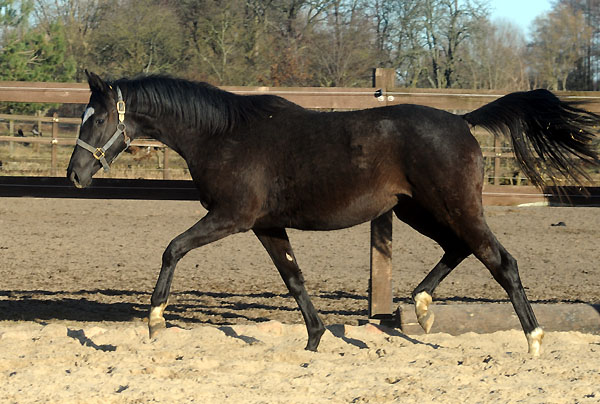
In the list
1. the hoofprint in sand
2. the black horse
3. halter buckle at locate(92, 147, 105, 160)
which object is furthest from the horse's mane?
the hoofprint in sand

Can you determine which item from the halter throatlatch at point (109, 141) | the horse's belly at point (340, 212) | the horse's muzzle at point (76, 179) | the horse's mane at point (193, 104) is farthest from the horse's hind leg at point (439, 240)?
the horse's muzzle at point (76, 179)

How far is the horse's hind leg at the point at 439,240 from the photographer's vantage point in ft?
16.8

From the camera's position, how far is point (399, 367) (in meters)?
4.28

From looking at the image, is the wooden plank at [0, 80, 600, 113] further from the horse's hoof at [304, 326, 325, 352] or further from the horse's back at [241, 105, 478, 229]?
the horse's hoof at [304, 326, 325, 352]

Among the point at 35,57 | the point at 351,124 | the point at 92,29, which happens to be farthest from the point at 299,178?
the point at 92,29

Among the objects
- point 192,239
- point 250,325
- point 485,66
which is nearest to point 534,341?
point 250,325

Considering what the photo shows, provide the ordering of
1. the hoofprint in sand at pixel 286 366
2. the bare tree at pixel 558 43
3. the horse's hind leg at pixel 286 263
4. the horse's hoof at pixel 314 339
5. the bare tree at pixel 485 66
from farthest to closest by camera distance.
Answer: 1. the bare tree at pixel 558 43
2. the bare tree at pixel 485 66
3. the horse's hind leg at pixel 286 263
4. the horse's hoof at pixel 314 339
5. the hoofprint in sand at pixel 286 366

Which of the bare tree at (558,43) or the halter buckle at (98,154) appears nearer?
the halter buckle at (98,154)

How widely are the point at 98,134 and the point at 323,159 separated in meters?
1.45

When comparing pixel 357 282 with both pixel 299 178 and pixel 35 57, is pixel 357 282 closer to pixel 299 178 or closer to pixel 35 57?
pixel 299 178

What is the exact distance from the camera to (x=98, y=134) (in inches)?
197

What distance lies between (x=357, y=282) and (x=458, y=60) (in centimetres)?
2264

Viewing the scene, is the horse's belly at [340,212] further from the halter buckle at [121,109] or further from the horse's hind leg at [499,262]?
the halter buckle at [121,109]

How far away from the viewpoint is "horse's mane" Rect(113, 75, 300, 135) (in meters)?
5.05
